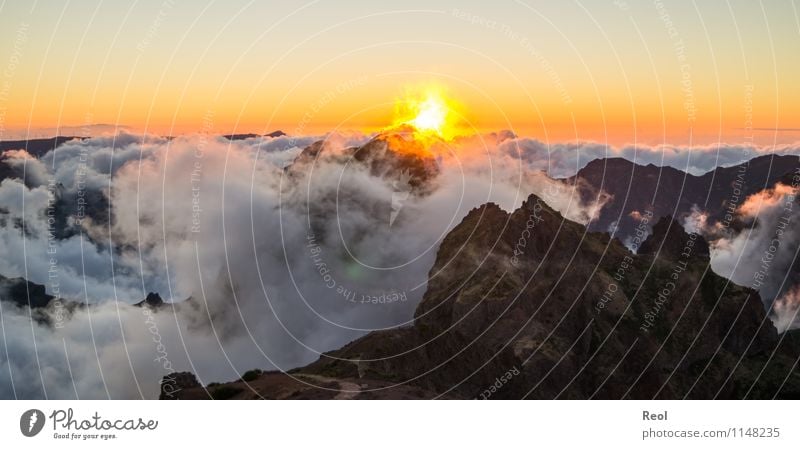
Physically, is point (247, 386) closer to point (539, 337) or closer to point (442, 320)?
point (442, 320)

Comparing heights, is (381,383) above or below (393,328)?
below

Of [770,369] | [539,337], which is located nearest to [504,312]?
[539,337]
